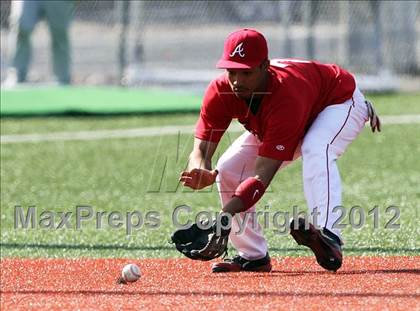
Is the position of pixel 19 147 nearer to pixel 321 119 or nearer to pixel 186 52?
pixel 186 52

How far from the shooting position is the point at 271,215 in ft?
28.4

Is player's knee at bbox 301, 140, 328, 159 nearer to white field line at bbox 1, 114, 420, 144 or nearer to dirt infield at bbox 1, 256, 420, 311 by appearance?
dirt infield at bbox 1, 256, 420, 311

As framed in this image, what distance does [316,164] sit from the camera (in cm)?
598

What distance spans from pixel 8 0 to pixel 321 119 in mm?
10068

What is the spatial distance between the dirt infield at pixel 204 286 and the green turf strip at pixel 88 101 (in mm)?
7485

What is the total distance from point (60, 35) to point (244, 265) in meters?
9.55

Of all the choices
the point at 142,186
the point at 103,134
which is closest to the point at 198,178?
the point at 142,186

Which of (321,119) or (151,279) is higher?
(321,119)

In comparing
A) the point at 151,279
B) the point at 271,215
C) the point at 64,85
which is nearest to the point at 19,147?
the point at 64,85

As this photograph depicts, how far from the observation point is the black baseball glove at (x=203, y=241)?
18.7ft

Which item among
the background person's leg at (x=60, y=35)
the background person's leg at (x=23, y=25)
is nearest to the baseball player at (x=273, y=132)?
the background person's leg at (x=23, y=25)

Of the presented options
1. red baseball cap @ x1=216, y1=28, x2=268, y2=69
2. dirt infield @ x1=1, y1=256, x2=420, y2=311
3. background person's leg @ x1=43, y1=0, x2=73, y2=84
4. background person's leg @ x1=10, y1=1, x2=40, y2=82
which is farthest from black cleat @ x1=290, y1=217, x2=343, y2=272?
background person's leg @ x1=43, y1=0, x2=73, y2=84

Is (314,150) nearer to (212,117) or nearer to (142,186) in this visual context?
(212,117)

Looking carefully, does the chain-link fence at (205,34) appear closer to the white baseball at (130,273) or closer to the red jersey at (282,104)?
the red jersey at (282,104)
